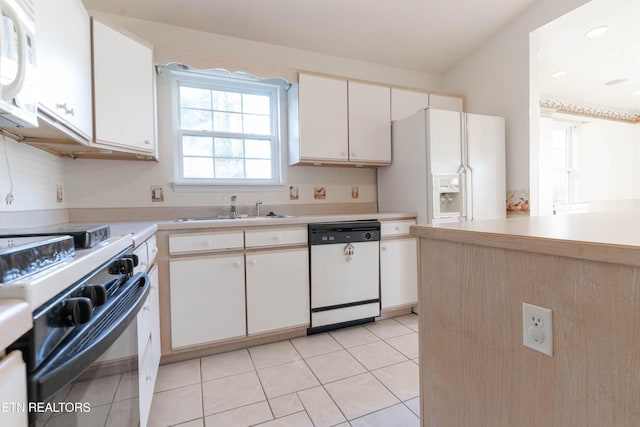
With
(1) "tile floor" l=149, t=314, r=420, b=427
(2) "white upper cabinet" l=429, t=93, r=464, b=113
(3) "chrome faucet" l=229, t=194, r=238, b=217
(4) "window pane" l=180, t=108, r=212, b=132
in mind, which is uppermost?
(2) "white upper cabinet" l=429, t=93, r=464, b=113

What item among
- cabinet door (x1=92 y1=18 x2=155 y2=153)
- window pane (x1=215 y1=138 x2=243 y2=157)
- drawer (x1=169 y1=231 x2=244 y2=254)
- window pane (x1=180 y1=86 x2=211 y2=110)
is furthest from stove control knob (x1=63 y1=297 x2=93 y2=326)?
window pane (x1=180 y1=86 x2=211 y2=110)

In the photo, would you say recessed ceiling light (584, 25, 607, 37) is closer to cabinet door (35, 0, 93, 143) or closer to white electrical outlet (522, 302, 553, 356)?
white electrical outlet (522, 302, 553, 356)

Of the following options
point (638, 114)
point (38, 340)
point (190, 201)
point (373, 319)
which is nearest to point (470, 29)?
point (373, 319)

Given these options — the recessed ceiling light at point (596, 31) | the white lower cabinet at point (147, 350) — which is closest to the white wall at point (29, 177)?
the white lower cabinet at point (147, 350)

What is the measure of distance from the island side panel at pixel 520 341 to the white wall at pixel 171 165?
81.9 inches

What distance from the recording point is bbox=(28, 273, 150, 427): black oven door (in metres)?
0.49

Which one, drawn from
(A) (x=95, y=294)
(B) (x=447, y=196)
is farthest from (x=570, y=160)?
(A) (x=95, y=294)

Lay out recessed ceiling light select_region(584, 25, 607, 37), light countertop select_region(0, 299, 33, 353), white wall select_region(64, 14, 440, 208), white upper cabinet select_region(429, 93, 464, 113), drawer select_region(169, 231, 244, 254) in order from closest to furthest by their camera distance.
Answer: light countertop select_region(0, 299, 33, 353) < drawer select_region(169, 231, 244, 254) < white wall select_region(64, 14, 440, 208) < recessed ceiling light select_region(584, 25, 607, 37) < white upper cabinet select_region(429, 93, 464, 113)

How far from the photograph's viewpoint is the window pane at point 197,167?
8.55ft

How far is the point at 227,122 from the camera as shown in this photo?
2762 mm

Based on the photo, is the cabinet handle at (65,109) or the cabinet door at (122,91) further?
the cabinet door at (122,91)

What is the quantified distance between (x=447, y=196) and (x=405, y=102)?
41.0 inches

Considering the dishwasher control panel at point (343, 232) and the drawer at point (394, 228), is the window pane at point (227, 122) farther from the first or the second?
the drawer at point (394, 228)

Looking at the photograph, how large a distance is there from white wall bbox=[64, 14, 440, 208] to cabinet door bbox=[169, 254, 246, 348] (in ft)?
2.54
